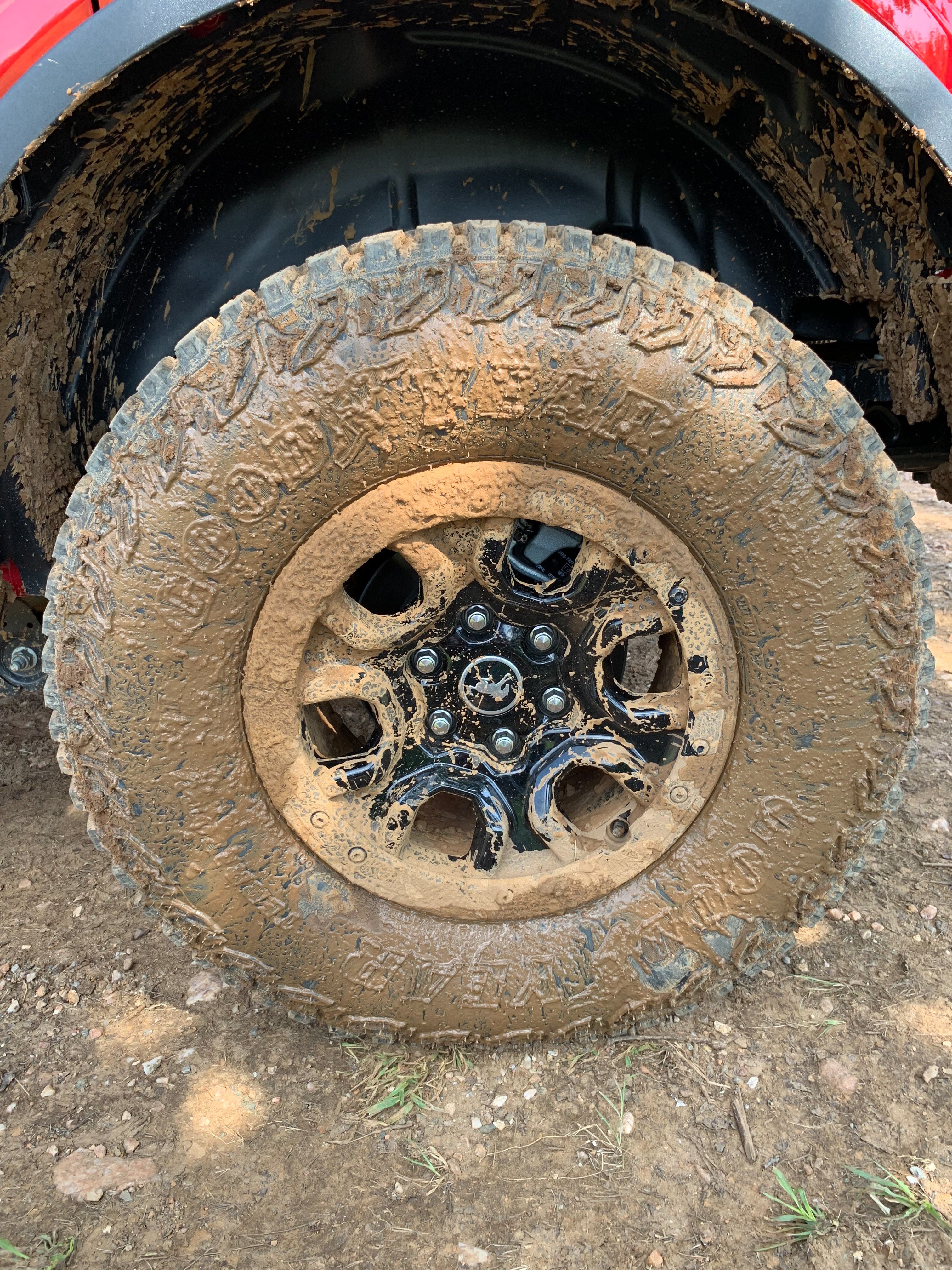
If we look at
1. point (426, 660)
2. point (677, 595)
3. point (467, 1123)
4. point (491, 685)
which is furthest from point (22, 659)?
point (677, 595)

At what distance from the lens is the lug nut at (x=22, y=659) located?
6.73ft

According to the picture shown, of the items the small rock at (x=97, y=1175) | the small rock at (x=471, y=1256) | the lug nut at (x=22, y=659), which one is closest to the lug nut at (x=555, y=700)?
the small rock at (x=471, y=1256)

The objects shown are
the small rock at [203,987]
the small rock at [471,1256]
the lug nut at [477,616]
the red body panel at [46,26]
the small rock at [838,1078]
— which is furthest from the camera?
the small rock at [203,987]

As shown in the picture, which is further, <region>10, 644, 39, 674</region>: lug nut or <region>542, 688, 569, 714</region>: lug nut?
<region>10, 644, 39, 674</region>: lug nut

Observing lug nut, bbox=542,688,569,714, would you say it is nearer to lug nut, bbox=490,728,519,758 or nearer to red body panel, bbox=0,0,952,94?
lug nut, bbox=490,728,519,758

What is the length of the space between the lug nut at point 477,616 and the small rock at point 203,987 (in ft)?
3.49

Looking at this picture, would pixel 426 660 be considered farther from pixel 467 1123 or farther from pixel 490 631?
pixel 467 1123

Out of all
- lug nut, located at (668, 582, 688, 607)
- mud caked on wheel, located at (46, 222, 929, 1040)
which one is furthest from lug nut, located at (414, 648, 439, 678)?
lug nut, located at (668, 582, 688, 607)

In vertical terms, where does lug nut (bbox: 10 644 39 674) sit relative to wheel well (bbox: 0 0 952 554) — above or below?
below

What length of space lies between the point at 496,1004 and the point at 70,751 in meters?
0.95

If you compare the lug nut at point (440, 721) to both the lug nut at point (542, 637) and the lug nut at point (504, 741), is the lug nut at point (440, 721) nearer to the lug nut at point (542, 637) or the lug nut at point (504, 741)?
the lug nut at point (504, 741)

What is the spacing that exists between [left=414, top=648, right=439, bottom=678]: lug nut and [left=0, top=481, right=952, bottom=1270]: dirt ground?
0.71 m

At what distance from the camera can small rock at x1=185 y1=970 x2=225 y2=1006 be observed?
1.97 metres

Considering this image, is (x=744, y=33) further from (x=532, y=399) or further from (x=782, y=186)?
(x=532, y=399)
